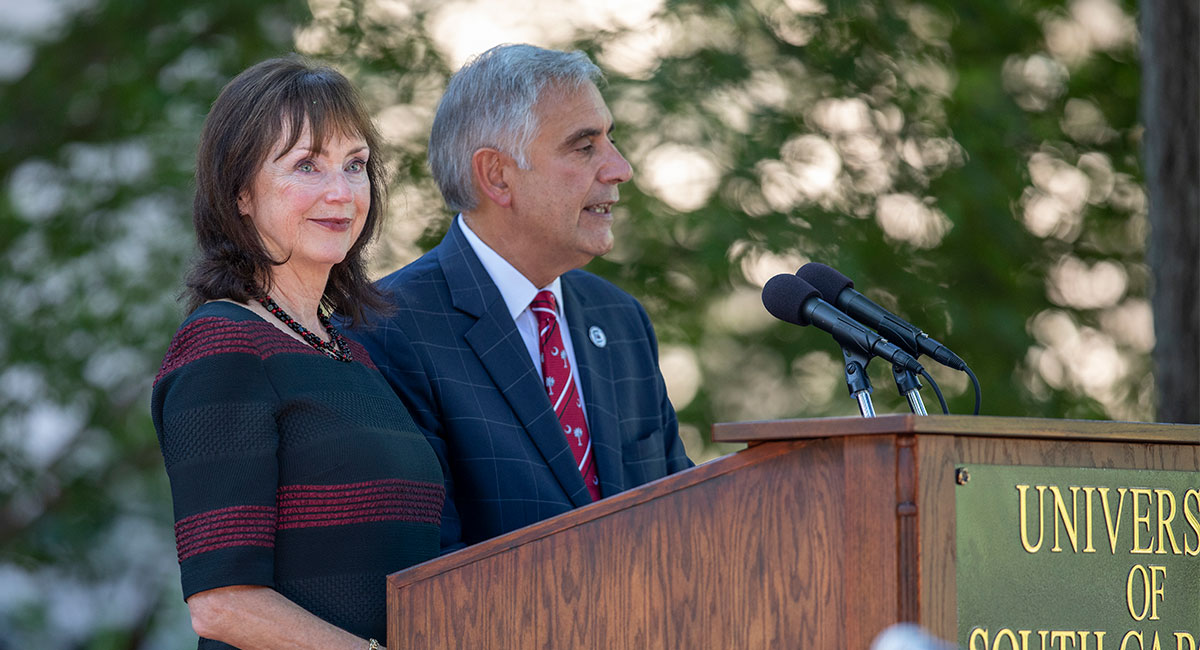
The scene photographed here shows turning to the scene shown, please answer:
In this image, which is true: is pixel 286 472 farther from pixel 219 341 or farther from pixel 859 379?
pixel 859 379

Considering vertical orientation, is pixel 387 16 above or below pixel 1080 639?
above

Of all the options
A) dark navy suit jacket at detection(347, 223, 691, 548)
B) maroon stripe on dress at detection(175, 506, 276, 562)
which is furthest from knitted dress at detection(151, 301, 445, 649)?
dark navy suit jacket at detection(347, 223, 691, 548)

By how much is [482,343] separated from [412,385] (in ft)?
0.66

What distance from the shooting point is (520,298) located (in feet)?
9.69

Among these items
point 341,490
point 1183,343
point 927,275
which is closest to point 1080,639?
point 341,490

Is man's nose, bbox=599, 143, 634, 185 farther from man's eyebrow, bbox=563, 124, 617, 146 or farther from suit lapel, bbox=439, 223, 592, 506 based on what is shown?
suit lapel, bbox=439, 223, 592, 506

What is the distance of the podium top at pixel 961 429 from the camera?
4.96 ft

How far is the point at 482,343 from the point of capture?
2748 millimetres

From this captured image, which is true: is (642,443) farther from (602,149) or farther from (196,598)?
(196,598)

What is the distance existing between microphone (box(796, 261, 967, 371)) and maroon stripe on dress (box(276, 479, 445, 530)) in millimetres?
723

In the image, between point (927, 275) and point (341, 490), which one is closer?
point (341, 490)

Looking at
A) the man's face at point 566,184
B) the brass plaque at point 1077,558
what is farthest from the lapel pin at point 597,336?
the brass plaque at point 1077,558

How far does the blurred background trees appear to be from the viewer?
6289mm

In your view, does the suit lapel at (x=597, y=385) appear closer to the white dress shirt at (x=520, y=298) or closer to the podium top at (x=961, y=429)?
the white dress shirt at (x=520, y=298)
